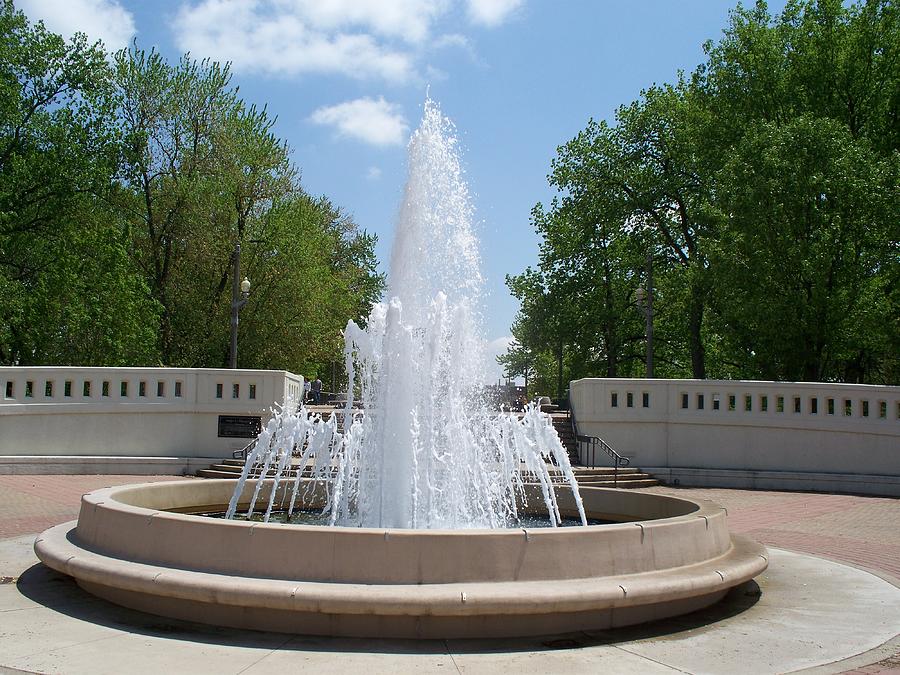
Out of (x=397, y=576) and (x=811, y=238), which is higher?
(x=811, y=238)

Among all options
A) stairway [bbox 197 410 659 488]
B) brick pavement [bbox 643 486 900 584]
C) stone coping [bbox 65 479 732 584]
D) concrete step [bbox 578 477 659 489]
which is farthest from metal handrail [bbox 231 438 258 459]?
stone coping [bbox 65 479 732 584]

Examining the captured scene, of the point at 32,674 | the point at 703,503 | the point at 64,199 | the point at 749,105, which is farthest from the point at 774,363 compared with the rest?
the point at 64,199

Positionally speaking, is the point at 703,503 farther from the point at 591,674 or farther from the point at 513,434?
the point at 591,674

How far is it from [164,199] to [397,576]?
29.4 metres

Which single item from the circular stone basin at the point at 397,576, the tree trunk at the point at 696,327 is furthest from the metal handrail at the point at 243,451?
the tree trunk at the point at 696,327

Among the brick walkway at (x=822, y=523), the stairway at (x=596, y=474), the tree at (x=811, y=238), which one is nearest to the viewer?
the brick walkway at (x=822, y=523)

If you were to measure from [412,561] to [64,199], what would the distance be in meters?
29.4

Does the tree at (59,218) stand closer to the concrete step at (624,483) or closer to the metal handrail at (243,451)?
the metal handrail at (243,451)

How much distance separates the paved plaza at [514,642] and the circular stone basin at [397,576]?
→ 15cm

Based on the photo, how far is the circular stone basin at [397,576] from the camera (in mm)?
6691

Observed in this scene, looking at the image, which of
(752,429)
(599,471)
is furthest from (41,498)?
(752,429)

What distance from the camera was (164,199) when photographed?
3341 centimetres

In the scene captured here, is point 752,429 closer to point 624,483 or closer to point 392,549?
point 624,483

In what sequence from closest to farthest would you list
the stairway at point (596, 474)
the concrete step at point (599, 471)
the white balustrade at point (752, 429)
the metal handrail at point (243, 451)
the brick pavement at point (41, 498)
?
the brick pavement at point (41, 498), the stairway at point (596, 474), the concrete step at point (599, 471), the metal handrail at point (243, 451), the white balustrade at point (752, 429)
